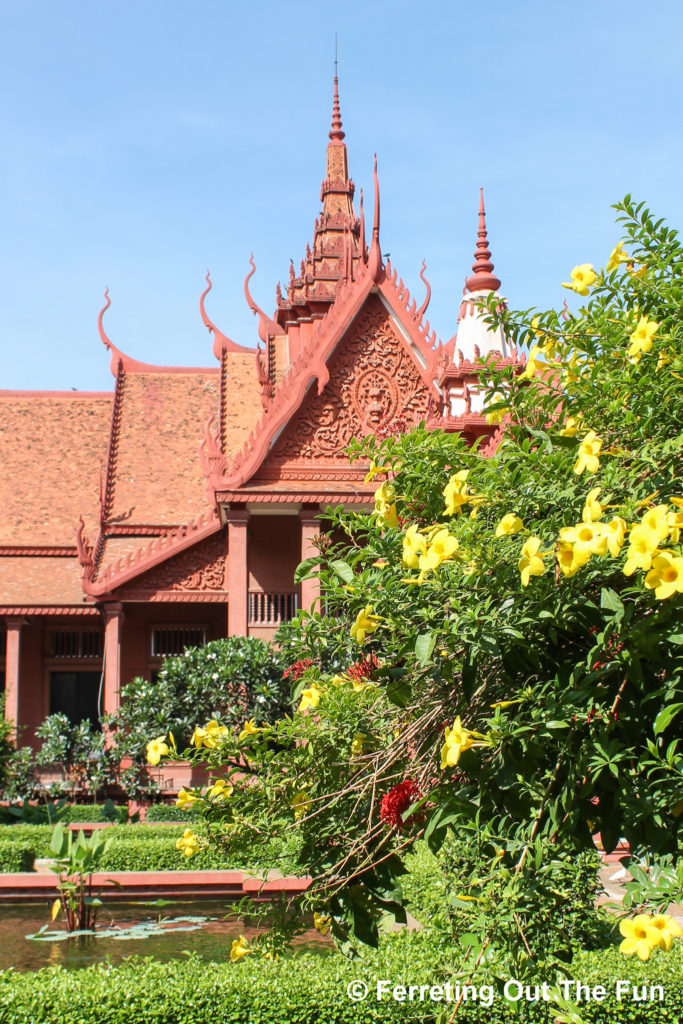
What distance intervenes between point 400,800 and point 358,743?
1.09 ft

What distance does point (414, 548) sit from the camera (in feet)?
7.68

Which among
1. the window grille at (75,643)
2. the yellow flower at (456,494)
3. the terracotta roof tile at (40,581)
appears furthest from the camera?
the window grille at (75,643)

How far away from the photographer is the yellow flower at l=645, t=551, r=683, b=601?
6.31 ft

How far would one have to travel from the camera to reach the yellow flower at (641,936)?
2.10 meters

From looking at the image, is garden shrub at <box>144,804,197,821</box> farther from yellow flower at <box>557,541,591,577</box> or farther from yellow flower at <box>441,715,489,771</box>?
yellow flower at <box>557,541,591,577</box>

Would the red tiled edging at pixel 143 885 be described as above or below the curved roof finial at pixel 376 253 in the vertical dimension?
below

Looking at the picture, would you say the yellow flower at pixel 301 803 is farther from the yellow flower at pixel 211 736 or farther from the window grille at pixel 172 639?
the window grille at pixel 172 639

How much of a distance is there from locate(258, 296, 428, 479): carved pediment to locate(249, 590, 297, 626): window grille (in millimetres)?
1724

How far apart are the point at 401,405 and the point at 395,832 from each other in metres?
12.4

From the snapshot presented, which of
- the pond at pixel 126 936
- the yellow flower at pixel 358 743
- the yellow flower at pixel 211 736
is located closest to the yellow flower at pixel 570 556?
the yellow flower at pixel 358 743

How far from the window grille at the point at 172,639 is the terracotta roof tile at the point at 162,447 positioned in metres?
1.84

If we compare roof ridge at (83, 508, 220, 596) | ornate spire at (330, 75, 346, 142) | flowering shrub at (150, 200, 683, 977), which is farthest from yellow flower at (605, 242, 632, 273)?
ornate spire at (330, 75, 346, 142)

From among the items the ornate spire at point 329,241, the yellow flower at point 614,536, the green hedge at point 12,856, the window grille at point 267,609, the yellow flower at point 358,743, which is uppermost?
the ornate spire at point 329,241

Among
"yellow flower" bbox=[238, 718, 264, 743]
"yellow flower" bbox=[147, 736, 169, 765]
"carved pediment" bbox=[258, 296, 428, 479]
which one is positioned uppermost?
"carved pediment" bbox=[258, 296, 428, 479]
